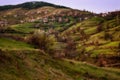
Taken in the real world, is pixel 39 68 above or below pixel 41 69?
above

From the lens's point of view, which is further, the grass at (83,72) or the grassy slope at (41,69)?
the grass at (83,72)

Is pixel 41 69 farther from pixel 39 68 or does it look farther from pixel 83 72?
pixel 83 72

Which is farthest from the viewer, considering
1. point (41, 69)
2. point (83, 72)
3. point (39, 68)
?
point (83, 72)

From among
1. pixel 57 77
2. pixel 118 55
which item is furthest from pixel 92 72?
pixel 118 55

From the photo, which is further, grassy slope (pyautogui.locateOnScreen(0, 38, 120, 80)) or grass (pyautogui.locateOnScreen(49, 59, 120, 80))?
grass (pyautogui.locateOnScreen(49, 59, 120, 80))

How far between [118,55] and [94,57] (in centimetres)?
1488

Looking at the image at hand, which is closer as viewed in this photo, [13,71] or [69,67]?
[13,71]

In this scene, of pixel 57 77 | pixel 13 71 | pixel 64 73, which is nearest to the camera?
pixel 13 71

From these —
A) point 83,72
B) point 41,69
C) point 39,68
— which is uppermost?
point 39,68

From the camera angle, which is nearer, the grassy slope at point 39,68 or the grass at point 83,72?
the grassy slope at point 39,68

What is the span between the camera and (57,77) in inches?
1932

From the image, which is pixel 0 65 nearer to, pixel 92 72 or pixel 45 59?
pixel 45 59

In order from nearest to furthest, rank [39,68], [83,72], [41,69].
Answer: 1. [39,68]
2. [41,69]
3. [83,72]

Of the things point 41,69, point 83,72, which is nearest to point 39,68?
point 41,69
